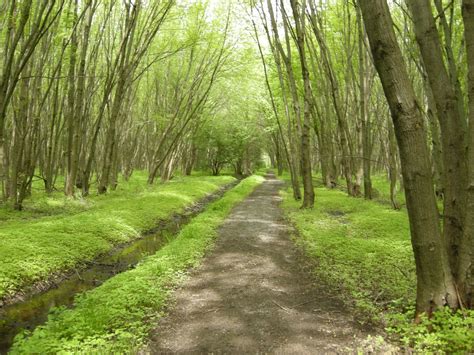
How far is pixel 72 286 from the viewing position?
26.7ft

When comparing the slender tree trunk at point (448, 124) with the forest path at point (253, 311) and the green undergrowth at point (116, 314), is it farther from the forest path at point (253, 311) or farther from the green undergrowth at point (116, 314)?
the green undergrowth at point (116, 314)

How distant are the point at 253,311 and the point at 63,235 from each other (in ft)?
21.8

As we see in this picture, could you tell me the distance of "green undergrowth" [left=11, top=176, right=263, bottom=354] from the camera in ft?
15.4

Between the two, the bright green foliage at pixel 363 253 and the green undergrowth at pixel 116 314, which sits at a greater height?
the bright green foliage at pixel 363 253

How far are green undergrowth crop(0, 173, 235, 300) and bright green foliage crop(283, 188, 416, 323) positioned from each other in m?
5.76

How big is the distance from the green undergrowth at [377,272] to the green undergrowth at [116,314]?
3140 mm

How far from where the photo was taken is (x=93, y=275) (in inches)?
348

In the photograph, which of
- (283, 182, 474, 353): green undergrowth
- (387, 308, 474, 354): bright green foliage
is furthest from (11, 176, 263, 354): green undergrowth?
(387, 308, 474, 354): bright green foliage

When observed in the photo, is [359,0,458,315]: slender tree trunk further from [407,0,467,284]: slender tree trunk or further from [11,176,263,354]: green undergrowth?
[11,176,263,354]: green undergrowth

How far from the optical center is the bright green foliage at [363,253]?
20.4ft

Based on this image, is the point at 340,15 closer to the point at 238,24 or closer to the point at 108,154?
the point at 238,24

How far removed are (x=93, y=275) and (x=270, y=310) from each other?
493 centimetres

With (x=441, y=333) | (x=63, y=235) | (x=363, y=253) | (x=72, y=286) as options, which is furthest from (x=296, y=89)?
(x=441, y=333)

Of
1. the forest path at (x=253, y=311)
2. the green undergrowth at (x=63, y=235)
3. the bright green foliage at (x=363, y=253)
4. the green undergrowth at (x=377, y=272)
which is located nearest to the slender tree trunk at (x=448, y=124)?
the green undergrowth at (x=377, y=272)
